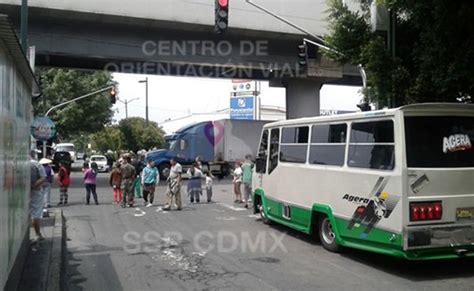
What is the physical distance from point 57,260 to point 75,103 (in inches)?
1614

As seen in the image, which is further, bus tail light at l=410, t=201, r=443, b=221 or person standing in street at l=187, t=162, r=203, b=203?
person standing in street at l=187, t=162, r=203, b=203

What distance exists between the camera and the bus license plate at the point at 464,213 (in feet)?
25.4

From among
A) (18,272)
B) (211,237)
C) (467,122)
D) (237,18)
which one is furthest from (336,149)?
(237,18)

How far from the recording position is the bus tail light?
24.6ft

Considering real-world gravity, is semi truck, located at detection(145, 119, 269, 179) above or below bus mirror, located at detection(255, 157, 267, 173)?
above

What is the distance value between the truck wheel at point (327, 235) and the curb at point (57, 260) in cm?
454

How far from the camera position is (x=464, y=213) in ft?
25.5

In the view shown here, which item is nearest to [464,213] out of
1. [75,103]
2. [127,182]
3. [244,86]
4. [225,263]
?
[225,263]

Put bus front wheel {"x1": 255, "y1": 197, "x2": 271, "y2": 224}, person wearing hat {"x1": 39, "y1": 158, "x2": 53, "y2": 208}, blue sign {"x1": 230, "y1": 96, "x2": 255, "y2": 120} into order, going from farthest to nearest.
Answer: blue sign {"x1": 230, "y1": 96, "x2": 255, "y2": 120} < bus front wheel {"x1": 255, "y1": 197, "x2": 271, "y2": 224} < person wearing hat {"x1": 39, "y1": 158, "x2": 53, "y2": 208}

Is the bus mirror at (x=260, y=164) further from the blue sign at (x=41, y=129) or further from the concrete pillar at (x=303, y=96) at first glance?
the concrete pillar at (x=303, y=96)

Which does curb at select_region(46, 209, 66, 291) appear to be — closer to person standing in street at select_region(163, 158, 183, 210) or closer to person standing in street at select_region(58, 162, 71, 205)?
person standing in street at select_region(163, 158, 183, 210)

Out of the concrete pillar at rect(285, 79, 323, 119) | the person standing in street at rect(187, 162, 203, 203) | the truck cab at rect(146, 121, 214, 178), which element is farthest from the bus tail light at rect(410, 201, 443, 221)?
the truck cab at rect(146, 121, 214, 178)

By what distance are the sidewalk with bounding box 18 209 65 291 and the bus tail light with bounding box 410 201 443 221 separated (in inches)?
194

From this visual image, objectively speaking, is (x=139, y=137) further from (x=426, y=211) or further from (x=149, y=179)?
(x=426, y=211)
